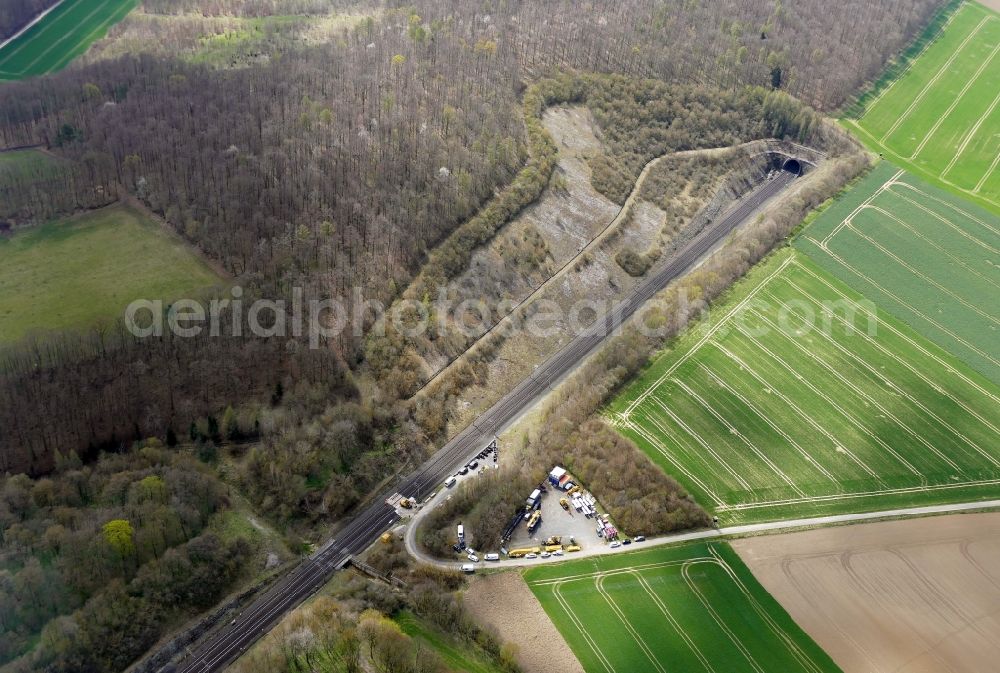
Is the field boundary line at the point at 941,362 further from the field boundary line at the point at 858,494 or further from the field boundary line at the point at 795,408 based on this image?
the field boundary line at the point at 795,408

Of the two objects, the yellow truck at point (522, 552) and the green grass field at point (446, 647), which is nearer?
the green grass field at point (446, 647)

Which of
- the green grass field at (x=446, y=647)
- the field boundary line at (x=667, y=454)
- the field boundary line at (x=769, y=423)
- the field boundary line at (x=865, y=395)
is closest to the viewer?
the green grass field at (x=446, y=647)

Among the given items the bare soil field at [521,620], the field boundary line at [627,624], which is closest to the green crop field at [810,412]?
the field boundary line at [627,624]

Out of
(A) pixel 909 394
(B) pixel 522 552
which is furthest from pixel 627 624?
(A) pixel 909 394

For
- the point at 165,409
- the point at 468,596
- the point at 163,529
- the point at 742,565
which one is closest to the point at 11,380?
the point at 165,409

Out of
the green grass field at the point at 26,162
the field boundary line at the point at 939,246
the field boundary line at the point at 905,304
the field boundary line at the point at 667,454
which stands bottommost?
the field boundary line at the point at 667,454

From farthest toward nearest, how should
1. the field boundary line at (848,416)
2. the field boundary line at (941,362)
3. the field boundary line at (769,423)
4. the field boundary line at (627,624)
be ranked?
the field boundary line at (941,362) < the field boundary line at (848,416) < the field boundary line at (769,423) < the field boundary line at (627,624)

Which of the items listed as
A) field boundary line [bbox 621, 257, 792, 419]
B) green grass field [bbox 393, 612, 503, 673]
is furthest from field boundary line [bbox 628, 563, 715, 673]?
field boundary line [bbox 621, 257, 792, 419]

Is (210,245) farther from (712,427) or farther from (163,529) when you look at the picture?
(712,427)
